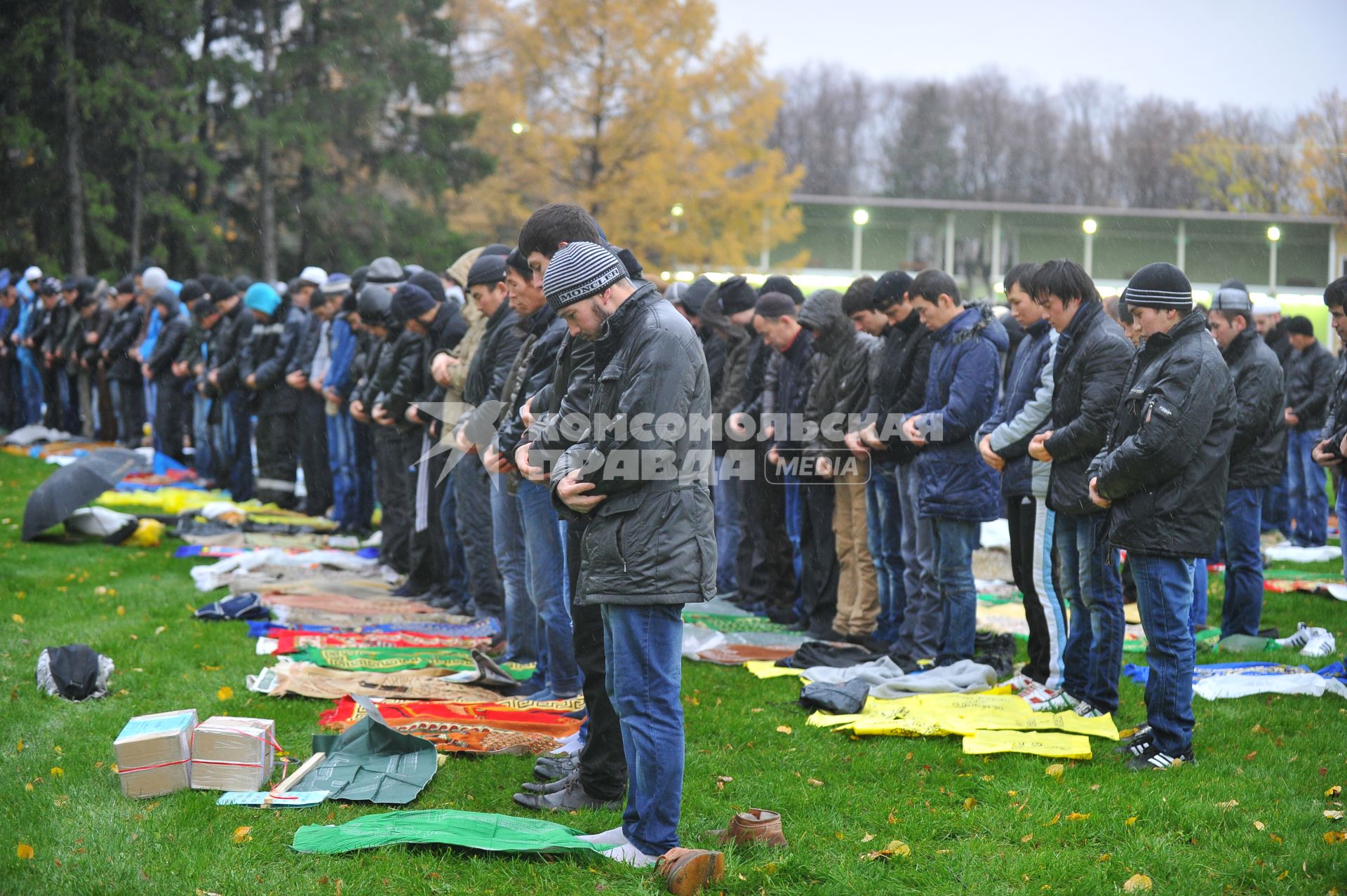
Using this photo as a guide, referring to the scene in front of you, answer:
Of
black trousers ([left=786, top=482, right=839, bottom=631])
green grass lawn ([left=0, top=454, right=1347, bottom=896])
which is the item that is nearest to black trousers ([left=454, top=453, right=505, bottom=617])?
green grass lawn ([left=0, top=454, right=1347, bottom=896])

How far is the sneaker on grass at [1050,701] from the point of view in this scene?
618 cm

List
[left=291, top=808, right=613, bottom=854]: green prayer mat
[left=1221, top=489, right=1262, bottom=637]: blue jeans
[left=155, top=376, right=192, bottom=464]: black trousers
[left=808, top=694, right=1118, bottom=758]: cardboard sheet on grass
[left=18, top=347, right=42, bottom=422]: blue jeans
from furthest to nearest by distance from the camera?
1. [left=18, top=347, right=42, bottom=422]: blue jeans
2. [left=155, top=376, right=192, bottom=464]: black trousers
3. [left=1221, top=489, right=1262, bottom=637]: blue jeans
4. [left=808, top=694, right=1118, bottom=758]: cardboard sheet on grass
5. [left=291, top=808, right=613, bottom=854]: green prayer mat

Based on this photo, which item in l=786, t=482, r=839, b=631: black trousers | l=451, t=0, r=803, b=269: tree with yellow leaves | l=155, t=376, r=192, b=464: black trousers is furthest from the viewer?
l=451, t=0, r=803, b=269: tree with yellow leaves

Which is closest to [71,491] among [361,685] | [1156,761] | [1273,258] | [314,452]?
[314,452]

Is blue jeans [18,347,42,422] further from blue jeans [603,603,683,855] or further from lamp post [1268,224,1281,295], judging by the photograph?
lamp post [1268,224,1281,295]

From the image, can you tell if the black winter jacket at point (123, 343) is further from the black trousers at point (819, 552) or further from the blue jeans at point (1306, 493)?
the blue jeans at point (1306, 493)

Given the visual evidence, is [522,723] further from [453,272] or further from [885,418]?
[453,272]

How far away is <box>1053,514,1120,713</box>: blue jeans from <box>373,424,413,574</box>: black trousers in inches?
200

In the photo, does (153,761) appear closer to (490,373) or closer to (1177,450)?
(490,373)

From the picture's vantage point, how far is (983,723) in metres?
5.91

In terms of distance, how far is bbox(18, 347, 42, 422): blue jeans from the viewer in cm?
1909

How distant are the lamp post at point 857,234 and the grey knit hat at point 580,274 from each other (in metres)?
30.7

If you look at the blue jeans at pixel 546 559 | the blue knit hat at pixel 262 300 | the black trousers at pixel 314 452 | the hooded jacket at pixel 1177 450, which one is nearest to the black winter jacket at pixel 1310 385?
the hooded jacket at pixel 1177 450

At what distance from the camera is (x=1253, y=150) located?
47.4 meters
